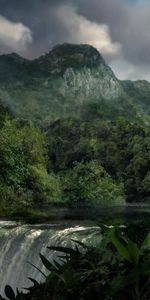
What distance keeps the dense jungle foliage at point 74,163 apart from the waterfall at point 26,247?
2064cm

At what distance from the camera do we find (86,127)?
14638 centimetres

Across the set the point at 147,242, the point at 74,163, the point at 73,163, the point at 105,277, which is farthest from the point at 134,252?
the point at 73,163

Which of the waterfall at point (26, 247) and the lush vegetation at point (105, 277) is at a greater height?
the lush vegetation at point (105, 277)

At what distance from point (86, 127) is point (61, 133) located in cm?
905

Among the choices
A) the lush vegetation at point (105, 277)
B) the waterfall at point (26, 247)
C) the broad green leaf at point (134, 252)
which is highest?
the broad green leaf at point (134, 252)

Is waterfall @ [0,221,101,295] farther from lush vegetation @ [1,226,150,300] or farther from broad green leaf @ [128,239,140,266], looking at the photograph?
broad green leaf @ [128,239,140,266]

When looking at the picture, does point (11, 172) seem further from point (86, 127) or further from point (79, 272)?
point (86, 127)

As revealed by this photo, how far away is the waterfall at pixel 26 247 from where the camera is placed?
1581 cm

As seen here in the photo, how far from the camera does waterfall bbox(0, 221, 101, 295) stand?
15.8m

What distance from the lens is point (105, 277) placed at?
3.12 meters

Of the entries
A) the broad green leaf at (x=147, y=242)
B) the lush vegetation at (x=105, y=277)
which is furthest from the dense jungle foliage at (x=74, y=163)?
the broad green leaf at (x=147, y=242)

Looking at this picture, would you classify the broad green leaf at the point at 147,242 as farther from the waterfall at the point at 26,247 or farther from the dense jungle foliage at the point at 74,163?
the dense jungle foliage at the point at 74,163

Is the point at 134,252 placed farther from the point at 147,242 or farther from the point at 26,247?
the point at 26,247

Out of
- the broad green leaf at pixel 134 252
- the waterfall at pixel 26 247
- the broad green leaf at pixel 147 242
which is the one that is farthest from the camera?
the waterfall at pixel 26 247
